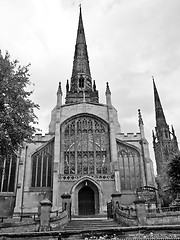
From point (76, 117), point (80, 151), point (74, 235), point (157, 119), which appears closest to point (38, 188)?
point (80, 151)

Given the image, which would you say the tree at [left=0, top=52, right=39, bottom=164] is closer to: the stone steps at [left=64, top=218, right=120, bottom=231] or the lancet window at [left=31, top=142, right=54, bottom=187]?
the stone steps at [left=64, top=218, right=120, bottom=231]

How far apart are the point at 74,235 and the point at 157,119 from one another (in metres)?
67.8

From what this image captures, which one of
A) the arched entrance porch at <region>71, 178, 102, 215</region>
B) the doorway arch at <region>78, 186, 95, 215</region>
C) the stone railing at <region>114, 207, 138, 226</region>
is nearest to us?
the stone railing at <region>114, 207, 138, 226</region>

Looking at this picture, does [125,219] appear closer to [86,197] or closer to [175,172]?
[175,172]

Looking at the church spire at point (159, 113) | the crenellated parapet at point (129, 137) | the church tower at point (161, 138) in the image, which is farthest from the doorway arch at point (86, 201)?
the church spire at point (159, 113)

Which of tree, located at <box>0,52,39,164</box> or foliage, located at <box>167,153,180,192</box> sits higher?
tree, located at <box>0,52,39,164</box>

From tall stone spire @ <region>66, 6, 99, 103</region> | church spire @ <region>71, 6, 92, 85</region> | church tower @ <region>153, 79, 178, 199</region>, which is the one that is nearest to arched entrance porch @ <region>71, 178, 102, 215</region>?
tall stone spire @ <region>66, 6, 99, 103</region>

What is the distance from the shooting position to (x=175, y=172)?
20812mm

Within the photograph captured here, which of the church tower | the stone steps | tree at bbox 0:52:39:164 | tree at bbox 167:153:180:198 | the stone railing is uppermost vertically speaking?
the church tower

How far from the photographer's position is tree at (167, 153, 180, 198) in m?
20.7

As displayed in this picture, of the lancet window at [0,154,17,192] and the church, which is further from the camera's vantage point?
the lancet window at [0,154,17,192]

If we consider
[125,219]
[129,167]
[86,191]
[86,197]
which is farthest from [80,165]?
[125,219]

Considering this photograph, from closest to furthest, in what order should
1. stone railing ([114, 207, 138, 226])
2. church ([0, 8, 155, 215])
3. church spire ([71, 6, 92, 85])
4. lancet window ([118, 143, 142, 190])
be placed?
stone railing ([114, 207, 138, 226]) → church ([0, 8, 155, 215]) → lancet window ([118, 143, 142, 190]) → church spire ([71, 6, 92, 85])

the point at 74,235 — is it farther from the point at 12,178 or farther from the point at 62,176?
the point at 12,178
